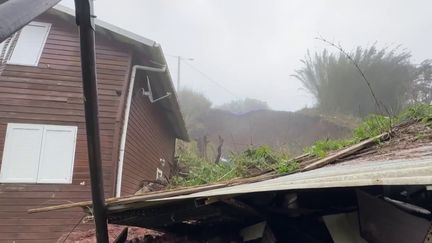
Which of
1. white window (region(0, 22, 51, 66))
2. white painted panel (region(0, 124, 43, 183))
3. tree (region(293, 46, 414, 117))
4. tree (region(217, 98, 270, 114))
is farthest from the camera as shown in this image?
tree (region(217, 98, 270, 114))

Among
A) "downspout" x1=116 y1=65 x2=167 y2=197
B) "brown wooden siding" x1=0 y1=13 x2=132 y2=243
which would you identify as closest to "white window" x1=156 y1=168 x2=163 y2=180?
"downspout" x1=116 y1=65 x2=167 y2=197

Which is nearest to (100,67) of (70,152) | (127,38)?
(127,38)

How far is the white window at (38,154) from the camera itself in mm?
8766

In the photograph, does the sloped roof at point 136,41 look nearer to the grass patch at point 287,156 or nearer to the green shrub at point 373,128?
the grass patch at point 287,156

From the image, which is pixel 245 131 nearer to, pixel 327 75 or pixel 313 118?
pixel 313 118

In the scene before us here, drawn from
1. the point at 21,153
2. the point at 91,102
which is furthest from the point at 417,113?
the point at 21,153

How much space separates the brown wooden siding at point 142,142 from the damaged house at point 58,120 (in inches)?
3.4

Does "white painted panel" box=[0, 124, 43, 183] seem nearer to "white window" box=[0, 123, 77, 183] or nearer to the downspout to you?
"white window" box=[0, 123, 77, 183]

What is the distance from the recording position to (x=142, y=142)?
11.7 metres

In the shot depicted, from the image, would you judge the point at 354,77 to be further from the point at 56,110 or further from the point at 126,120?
the point at 56,110

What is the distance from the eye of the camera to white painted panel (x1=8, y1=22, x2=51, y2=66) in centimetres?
957

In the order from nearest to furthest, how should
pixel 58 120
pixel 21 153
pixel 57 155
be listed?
pixel 21 153
pixel 57 155
pixel 58 120

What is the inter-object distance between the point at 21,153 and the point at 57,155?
0.78 m

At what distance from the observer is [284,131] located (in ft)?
97.2
